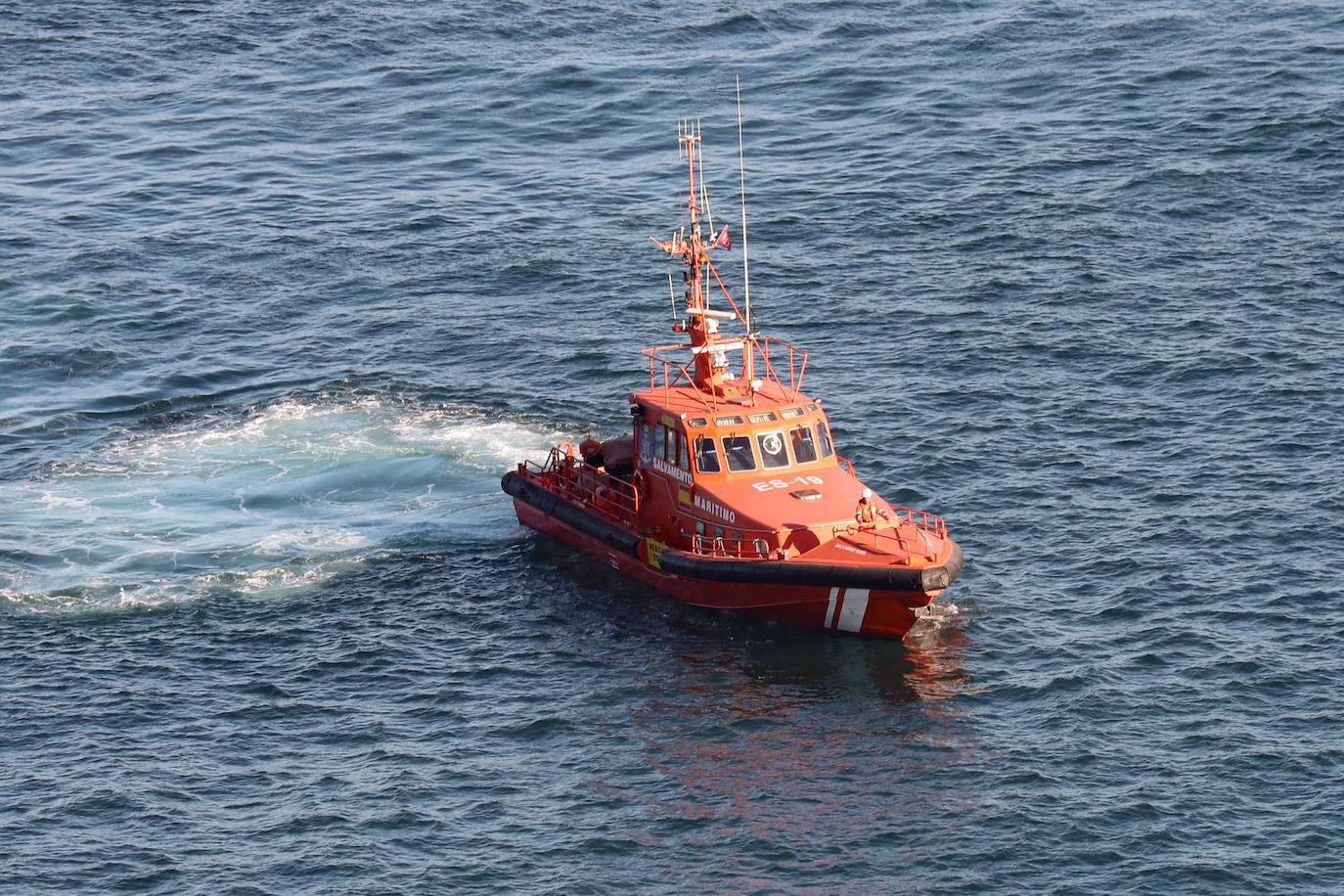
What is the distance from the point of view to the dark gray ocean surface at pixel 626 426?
97.2ft

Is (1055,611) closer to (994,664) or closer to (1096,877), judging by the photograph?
(994,664)

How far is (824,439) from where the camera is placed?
38.1 metres

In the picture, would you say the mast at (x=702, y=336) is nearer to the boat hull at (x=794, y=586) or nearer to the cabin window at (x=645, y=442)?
the cabin window at (x=645, y=442)

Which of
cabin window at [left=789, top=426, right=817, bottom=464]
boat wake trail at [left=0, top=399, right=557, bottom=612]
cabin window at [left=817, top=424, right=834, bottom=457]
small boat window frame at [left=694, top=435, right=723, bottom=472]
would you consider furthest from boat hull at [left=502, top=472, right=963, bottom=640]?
boat wake trail at [left=0, top=399, right=557, bottom=612]

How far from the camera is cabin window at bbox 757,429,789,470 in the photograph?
3744 cm

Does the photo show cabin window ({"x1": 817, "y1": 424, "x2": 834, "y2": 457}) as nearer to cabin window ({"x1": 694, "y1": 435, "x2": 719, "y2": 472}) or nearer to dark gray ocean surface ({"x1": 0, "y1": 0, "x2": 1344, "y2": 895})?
A: cabin window ({"x1": 694, "y1": 435, "x2": 719, "y2": 472})

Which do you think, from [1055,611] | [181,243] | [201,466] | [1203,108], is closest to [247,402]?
[201,466]

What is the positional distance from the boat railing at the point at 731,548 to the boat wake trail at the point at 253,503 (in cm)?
768

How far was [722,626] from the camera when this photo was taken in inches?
1431

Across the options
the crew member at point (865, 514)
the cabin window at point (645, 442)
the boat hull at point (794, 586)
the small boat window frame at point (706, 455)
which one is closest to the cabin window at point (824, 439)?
the small boat window frame at point (706, 455)

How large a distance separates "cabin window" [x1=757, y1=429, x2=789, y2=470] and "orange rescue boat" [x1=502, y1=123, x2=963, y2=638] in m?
0.02

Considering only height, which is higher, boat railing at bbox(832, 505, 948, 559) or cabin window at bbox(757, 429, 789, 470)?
cabin window at bbox(757, 429, 789, 470)

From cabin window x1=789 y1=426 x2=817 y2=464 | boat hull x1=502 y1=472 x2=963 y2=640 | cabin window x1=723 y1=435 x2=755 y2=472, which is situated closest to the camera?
boat hull x1=502 y1=472 x2=963 y2=640

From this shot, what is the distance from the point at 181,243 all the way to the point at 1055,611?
40877 millimetres
